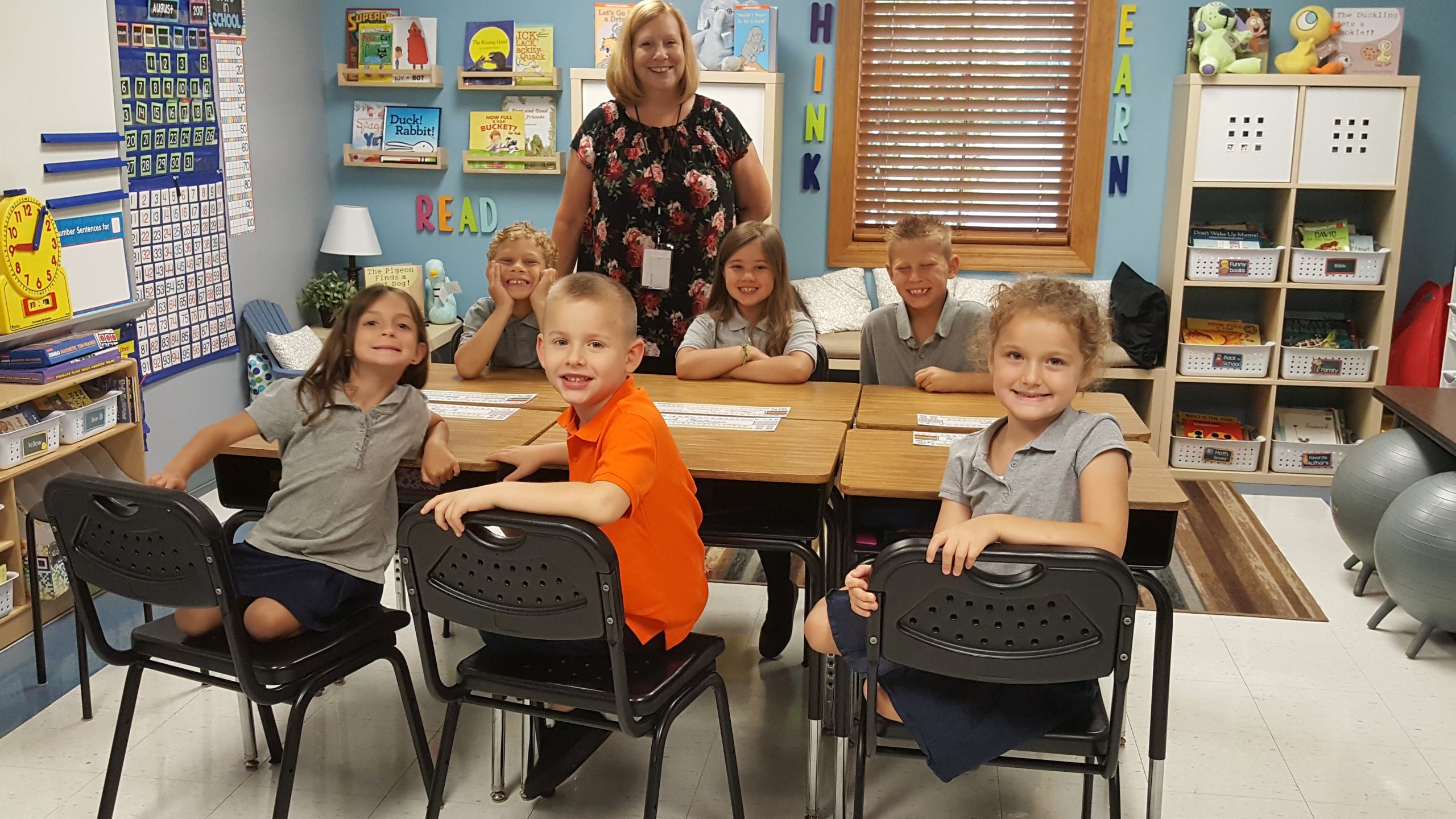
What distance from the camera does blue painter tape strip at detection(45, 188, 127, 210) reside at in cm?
328

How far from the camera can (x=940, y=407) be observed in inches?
107

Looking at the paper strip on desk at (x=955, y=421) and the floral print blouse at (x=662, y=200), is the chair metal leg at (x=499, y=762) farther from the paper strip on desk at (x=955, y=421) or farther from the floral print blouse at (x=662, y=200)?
the floral print blouse at (x=662, y=200)

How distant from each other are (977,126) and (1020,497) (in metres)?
3.58

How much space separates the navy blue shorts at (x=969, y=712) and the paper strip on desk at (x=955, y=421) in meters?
0.76

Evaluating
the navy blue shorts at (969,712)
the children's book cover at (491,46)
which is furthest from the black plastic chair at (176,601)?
the children's book cover at (491,46)

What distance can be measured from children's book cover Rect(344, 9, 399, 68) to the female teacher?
7.80ft

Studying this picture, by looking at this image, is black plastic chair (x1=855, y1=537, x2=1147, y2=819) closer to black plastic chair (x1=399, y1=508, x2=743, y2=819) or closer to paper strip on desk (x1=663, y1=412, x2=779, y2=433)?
black plastic chair (x1=399, y1=508, x2=743, y2=819)

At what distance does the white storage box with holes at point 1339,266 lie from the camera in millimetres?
4660

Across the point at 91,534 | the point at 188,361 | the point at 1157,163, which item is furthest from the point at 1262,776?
the point at 188,361

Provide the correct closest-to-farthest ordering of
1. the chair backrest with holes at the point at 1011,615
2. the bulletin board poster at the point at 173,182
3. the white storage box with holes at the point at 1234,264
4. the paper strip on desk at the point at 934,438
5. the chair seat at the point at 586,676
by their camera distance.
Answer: the chair backrest with holes at the point at 1011,615 < the chair seat at the point at 586,676 < the paper strip on desk at the point at 934,438 < the bulletin board poster at the point at 173,182 < the white storage box with holes at the point at 1234,264

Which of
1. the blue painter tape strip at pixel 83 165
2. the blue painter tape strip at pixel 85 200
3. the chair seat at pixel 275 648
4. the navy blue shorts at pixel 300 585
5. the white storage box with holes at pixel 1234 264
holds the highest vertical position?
the blue painter tape strip at pixel 83 165

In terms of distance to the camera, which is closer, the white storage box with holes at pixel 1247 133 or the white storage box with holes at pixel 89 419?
the white storage box with holes at pixel 89 419

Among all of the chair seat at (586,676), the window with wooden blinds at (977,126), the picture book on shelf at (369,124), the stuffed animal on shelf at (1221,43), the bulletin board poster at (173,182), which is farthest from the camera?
the picture book on shelf at (369,124)

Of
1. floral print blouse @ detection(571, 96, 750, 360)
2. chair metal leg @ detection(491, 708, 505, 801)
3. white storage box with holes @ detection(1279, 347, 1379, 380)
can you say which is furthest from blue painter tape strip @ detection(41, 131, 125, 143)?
white storage box with holes @ detection(1279, 347, 1379, 380)
